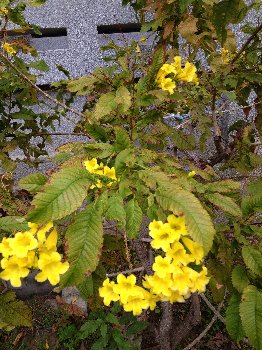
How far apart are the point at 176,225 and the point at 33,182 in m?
0.32

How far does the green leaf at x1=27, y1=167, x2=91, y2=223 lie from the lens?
2.19 feet

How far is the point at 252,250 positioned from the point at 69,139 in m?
A: 2.98

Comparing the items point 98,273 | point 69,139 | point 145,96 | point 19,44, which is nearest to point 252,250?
point 98,273

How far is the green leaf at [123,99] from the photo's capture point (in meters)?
1.05

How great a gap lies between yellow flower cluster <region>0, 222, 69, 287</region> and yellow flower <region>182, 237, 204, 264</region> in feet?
0.83

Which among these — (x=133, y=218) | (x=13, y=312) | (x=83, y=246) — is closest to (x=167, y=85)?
(x=133, y=218)

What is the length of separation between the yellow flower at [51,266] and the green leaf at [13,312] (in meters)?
0.49

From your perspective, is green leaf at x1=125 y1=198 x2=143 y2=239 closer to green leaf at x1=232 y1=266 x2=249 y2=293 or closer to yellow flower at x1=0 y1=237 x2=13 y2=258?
yellow flower at x1=0 y1=237 x2=13 y2=258

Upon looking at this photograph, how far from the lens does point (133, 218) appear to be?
77 cm

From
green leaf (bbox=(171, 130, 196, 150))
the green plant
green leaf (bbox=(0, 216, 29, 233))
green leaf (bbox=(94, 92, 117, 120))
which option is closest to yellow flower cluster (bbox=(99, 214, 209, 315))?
green leaf (bbox=(0, 216, 29, 233))

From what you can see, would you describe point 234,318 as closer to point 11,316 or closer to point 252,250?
point 252,250

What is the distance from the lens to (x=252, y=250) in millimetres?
956

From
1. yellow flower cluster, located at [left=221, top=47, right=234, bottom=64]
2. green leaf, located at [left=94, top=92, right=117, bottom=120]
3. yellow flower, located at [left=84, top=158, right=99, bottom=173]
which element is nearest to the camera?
yellow flower, located at [left=84, top=158, right=99, bottom=173]

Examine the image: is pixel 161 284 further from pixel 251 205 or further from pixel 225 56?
pixel 225 56
